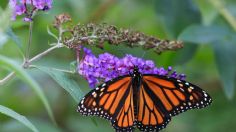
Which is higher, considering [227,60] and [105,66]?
[227,60]

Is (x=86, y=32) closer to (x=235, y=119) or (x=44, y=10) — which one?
(x=44, y=10)

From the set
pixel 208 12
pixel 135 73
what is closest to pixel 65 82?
pixel 135 73

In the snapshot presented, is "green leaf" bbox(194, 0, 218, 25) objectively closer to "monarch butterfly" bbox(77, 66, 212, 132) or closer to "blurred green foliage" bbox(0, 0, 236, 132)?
"blurred green foliage" bbox(0, 0, 236, 132)

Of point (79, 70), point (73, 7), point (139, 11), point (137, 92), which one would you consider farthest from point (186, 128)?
point (79, 70)

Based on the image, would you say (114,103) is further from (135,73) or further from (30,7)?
(30,7)

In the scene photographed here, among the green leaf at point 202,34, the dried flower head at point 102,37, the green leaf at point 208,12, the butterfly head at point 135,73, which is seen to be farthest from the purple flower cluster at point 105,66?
the green leaf at point 208,12

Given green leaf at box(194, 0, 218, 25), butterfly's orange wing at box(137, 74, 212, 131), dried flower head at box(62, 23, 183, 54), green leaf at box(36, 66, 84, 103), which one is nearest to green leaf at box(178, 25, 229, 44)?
green leaf at box(194, 0, 218, 25)
